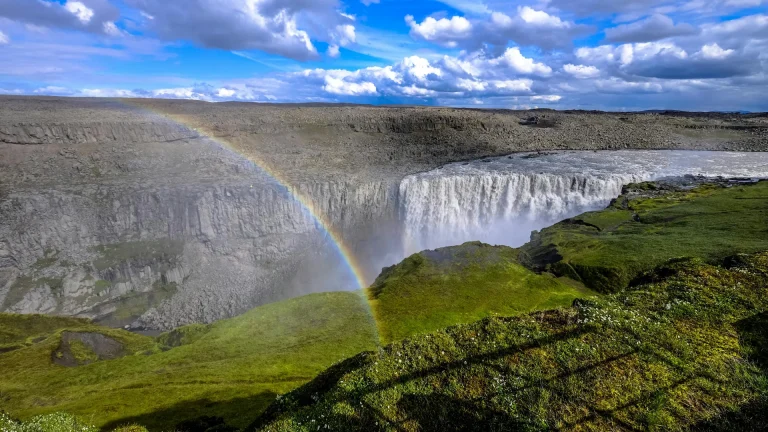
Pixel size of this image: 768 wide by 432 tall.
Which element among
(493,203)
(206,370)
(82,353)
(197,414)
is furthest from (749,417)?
(493,203)

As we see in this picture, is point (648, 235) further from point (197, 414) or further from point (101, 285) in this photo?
point (101, 285)

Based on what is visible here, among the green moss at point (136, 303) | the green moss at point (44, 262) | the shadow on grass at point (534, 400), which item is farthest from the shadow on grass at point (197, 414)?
the green moss at point (44, 262)

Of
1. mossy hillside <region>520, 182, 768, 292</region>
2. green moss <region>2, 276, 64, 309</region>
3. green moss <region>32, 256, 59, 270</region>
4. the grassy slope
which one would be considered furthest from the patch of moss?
mossy hillside <region>520, 182, 768, 292</region>

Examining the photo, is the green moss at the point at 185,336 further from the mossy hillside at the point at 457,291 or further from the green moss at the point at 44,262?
the green moss at the point at 44,262

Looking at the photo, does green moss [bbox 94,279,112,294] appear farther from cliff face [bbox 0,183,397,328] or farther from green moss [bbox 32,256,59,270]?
green moss [bbox 32,256,59,270]

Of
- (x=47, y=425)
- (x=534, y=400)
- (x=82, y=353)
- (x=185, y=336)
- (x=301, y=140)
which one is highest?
(x=301, y=140)

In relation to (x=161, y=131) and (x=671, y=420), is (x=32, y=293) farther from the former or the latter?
(x=671, y=420)

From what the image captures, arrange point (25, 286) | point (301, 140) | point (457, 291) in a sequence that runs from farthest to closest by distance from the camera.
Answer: point (301, 140)
point (25, 286)
point (457, 291)
